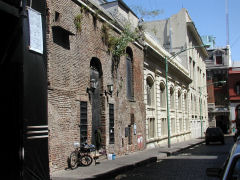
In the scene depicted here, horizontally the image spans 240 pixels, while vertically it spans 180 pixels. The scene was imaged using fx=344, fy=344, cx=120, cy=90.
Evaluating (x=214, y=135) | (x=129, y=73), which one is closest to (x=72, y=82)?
(x=129, y=73)

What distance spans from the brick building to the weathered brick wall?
148 ft

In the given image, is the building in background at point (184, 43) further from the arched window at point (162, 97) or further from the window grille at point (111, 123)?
the window grille at point (111, 123)

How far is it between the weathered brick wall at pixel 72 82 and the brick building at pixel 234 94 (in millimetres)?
44986

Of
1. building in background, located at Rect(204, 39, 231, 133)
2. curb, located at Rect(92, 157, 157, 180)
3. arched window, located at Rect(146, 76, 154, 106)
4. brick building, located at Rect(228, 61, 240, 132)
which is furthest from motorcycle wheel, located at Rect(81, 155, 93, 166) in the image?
building in background, located at Rect(204, 39, 231, 133)

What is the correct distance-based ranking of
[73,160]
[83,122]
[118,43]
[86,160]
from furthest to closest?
[118,43]
[83,122]
[86,160]
[73,160]

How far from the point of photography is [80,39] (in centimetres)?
1535

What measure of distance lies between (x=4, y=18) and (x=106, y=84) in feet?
30.2

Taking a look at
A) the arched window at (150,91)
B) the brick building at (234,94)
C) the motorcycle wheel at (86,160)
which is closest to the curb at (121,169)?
the motorcycle wheel at (86,160)

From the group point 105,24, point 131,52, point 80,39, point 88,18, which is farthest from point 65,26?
point 131,52

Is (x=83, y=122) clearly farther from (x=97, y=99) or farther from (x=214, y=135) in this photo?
(x=214, y=135)

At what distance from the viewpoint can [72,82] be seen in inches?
562

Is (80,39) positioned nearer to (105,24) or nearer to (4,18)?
(105,24)

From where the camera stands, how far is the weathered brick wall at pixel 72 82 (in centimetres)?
1273

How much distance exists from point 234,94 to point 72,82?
5171cm
